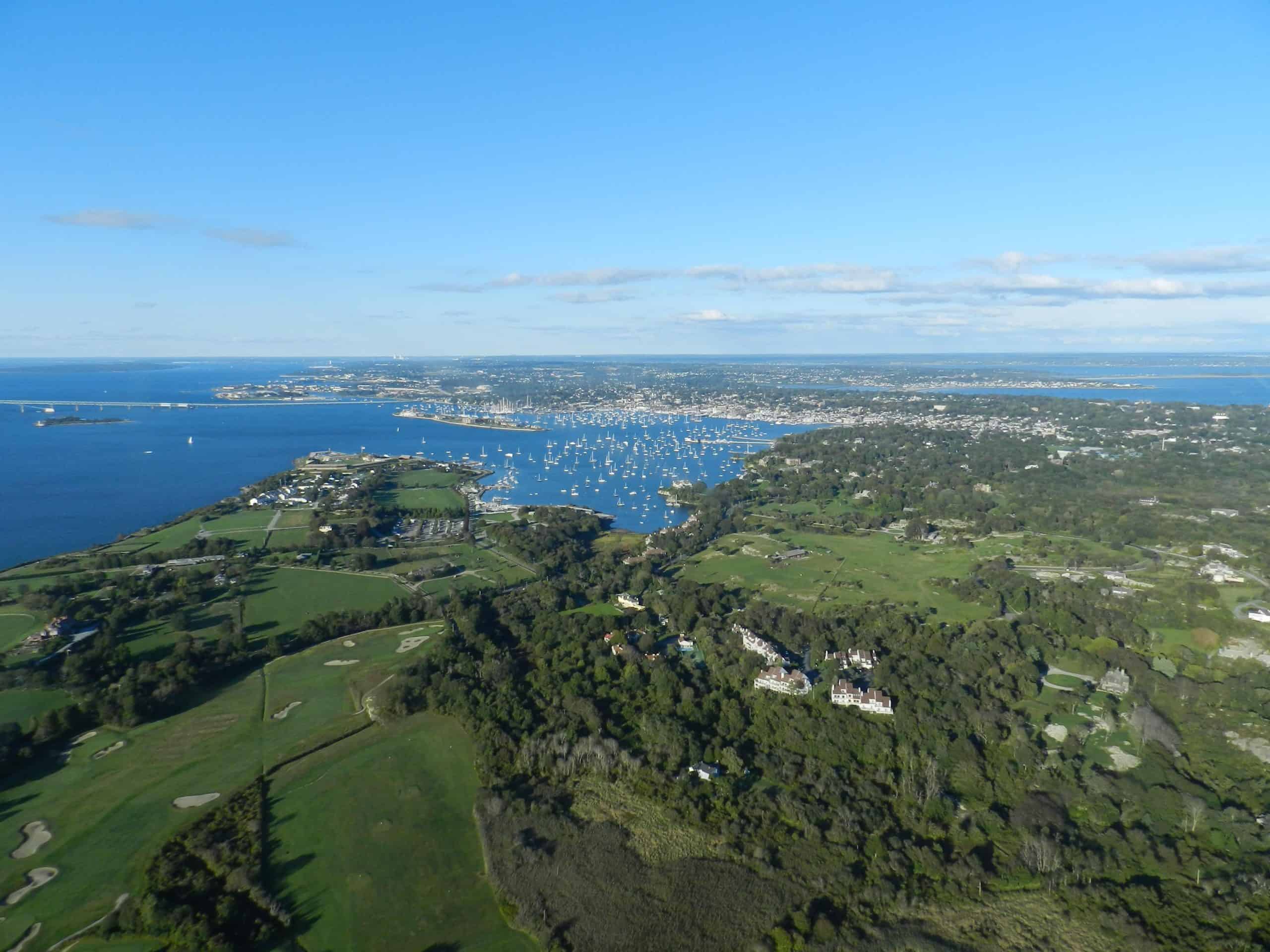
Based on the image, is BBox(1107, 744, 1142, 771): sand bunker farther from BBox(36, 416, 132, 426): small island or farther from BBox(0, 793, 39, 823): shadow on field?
BBox(36, 416, 132, 426): small island

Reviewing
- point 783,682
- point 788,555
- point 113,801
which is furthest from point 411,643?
point 788,555

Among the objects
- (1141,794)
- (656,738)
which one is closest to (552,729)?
(656,738)

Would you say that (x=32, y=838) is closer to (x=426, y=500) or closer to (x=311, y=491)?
(x=426, y=500)

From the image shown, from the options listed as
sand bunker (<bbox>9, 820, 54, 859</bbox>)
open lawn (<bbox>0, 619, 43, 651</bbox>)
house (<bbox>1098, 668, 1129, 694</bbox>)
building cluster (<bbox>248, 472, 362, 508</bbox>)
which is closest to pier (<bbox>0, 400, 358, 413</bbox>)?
building cluster (<bbox>248, 472, 362, 508</bbox>)

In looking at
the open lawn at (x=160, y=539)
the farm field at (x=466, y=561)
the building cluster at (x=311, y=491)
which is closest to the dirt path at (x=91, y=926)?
the farm field at (x=466, y=561)

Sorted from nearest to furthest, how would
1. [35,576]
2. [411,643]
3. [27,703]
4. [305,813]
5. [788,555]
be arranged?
1. [305,813]
2. [27,703]
3. [411,643]
4. [35,576]
5. [788,555]

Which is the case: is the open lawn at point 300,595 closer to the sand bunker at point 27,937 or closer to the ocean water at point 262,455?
the sand bunker at point 27,937

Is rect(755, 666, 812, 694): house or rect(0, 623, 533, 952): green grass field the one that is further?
rect(755, 666, 812, 694): house
